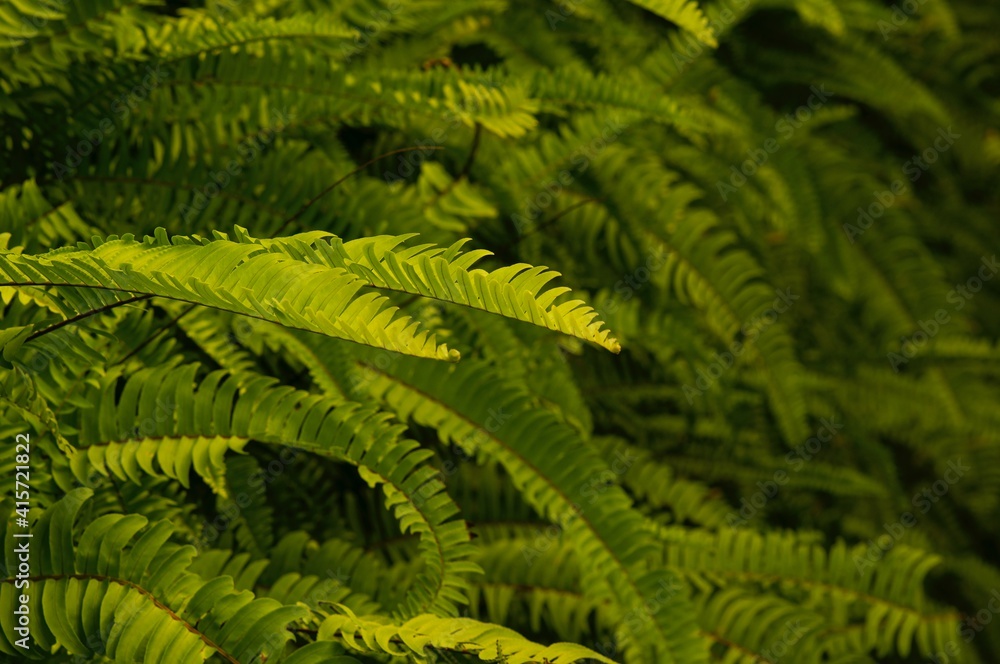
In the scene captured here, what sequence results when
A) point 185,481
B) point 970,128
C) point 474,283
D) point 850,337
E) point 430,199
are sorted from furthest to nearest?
point 970,128, point 850,337, point 430,199, point 185,481, point 474,283

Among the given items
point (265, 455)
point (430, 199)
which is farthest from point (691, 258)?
point (265, 455)

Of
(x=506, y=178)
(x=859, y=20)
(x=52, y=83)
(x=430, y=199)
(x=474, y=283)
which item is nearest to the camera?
(x=474, y=283)

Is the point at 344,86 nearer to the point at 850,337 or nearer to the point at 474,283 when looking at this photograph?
the point at 474,283

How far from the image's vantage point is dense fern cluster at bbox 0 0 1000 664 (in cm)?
54

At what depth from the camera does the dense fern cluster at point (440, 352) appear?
0.54 meters

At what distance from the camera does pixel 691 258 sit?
4.15 feet

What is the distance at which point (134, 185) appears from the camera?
872mm

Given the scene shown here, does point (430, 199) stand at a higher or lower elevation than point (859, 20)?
lower

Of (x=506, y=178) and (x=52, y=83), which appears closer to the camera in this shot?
(x=52, y=83)

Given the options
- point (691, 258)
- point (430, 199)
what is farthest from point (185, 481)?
point (691, 258)

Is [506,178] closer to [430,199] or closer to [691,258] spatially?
[430,199]

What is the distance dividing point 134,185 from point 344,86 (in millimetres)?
252

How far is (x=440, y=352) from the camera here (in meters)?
0.44

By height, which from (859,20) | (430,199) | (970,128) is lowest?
(430,199)
